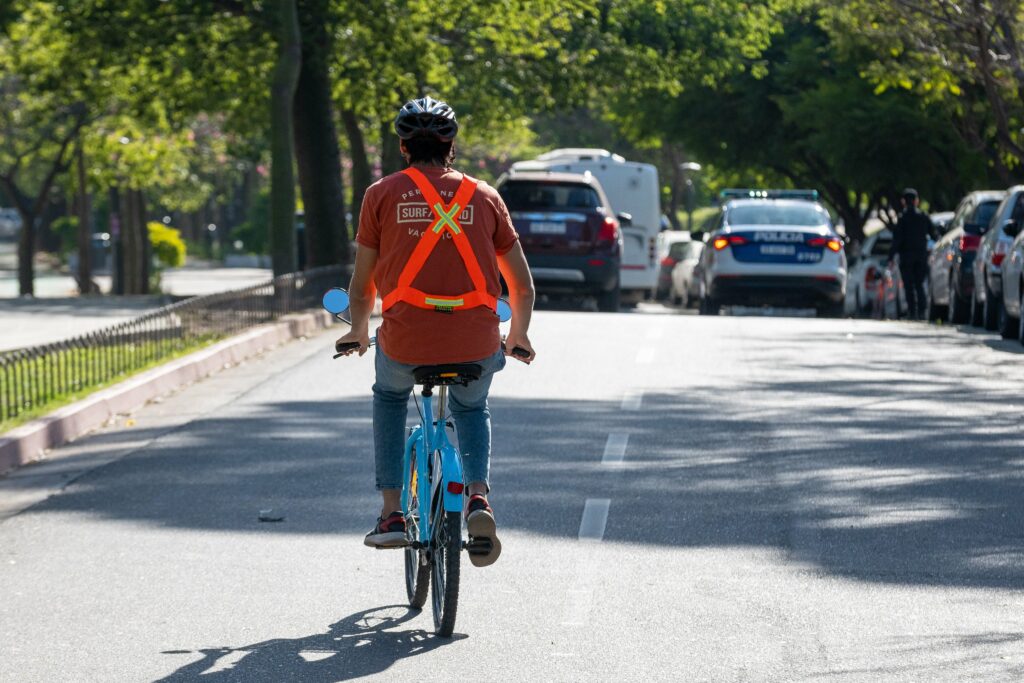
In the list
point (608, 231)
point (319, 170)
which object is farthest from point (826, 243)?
point (319, 170)

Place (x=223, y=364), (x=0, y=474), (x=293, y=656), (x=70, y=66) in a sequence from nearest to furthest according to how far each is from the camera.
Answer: (x=293, y=656) < (x=0, y=474) < (x=223, y=364) < (x=70, y=66)

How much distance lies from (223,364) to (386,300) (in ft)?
33.1

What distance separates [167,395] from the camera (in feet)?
46.5

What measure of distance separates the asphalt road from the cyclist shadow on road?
1 cm

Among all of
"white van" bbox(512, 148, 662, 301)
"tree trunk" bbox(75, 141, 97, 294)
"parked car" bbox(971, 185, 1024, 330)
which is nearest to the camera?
"parked car" bbox(971, 185, 1024, 330)

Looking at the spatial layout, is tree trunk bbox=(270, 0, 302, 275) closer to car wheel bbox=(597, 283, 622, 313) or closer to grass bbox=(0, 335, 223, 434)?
car wheel bbox=(597, 283, 622, 313)

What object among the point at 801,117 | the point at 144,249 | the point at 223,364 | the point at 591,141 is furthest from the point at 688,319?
the point at 591,141

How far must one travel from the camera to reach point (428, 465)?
257 inches

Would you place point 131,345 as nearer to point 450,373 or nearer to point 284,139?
point 284,139

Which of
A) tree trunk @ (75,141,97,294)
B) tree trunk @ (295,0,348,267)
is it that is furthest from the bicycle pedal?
tree trunk @ (75,141,97,294)

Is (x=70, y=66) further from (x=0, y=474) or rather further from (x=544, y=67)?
(x=0, y=474)

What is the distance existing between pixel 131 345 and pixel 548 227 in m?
9.13

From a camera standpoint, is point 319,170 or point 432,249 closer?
point 432,249

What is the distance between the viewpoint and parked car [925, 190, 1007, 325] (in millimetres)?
21953
